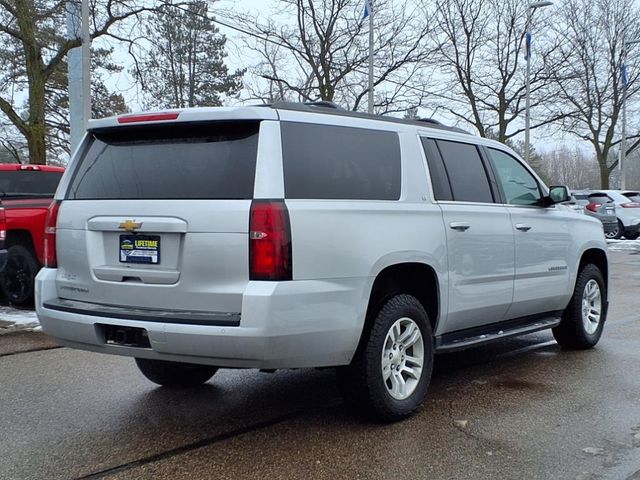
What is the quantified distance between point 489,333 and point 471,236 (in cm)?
82

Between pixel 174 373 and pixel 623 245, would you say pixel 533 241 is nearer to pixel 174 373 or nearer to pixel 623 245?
pixel 174 373

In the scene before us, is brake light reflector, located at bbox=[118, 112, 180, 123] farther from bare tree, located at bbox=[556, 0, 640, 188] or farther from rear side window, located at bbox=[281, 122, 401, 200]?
bare tree, located at bbox=[556, 0, 640, 188]

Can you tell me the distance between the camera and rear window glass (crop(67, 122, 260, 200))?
12.3 ft

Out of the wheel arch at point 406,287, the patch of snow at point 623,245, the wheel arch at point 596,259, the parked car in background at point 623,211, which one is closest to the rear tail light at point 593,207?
the parked car in background at point 623,211

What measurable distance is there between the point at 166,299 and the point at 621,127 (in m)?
33.8

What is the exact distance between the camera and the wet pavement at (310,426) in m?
3.64

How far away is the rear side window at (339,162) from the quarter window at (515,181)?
1378 mm

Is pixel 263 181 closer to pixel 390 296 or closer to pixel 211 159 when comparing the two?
pixel 211 159

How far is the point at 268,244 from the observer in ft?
11.6

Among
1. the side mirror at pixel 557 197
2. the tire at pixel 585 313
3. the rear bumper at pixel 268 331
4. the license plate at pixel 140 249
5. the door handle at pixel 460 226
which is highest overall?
the side mirror at pixel 557 197

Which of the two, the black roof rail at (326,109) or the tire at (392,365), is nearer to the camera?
the black roof rail at (326,109)

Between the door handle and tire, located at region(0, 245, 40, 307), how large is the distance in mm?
5658

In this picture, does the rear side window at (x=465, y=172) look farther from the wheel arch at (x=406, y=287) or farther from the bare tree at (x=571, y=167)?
the bare tree at (x=571, y=167)

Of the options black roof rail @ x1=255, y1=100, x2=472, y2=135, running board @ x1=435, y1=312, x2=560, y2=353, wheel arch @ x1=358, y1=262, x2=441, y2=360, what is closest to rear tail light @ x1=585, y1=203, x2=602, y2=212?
running board @ x1=435, y1=312, x2=560, y2=353
